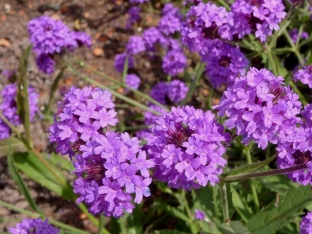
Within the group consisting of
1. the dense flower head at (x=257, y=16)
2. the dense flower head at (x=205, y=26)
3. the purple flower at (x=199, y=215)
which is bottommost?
the purple flower at (x=199, y=215)

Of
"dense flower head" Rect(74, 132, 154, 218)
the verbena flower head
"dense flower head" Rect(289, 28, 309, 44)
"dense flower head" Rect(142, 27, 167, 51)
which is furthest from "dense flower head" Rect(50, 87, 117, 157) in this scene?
"dense flower head" Rect(289, 28, 309, 44)

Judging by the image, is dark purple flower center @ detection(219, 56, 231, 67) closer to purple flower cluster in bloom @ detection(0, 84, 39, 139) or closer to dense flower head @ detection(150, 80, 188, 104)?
dense flower head @ detection(150, 80, 188, 104)

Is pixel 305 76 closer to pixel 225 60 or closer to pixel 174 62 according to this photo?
pixel 225 60

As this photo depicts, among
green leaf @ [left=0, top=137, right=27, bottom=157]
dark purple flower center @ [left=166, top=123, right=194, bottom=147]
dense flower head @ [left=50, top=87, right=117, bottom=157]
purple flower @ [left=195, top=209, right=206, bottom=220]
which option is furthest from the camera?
green leaf @ [left=0, top=137, right=27, bottom=157]

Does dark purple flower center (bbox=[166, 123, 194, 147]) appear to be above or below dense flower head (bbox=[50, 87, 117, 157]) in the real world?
above

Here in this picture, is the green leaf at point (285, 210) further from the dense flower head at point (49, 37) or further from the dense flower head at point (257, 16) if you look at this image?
the dense flower head at point (49, 37)

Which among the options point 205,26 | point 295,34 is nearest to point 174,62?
point 295,34

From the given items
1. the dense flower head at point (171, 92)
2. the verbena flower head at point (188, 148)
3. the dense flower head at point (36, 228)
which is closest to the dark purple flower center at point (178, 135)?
the verbena flower head at point (188, 148)
